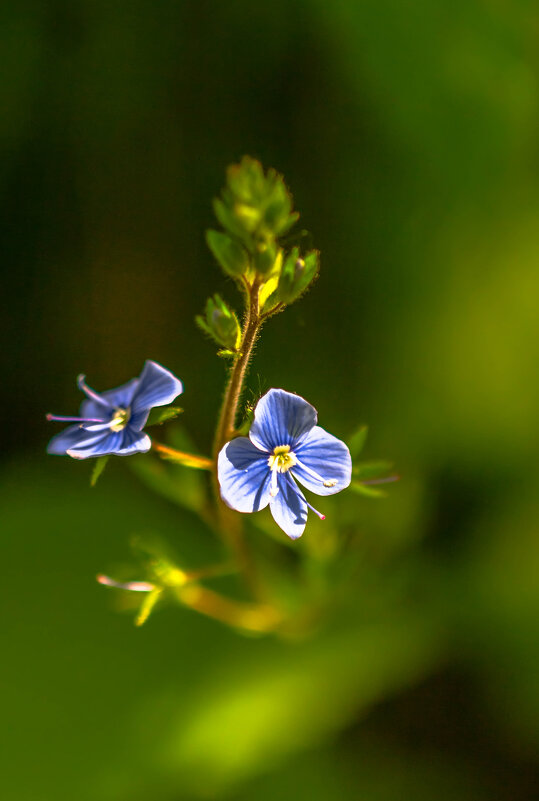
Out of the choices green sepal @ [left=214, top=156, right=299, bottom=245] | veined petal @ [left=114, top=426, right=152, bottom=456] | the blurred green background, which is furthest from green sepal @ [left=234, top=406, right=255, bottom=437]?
the blurred green background

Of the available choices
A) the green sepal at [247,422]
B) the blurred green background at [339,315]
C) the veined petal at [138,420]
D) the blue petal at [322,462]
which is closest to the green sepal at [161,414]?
the veined petal at [138,420]

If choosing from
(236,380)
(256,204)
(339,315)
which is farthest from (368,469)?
(339,315)

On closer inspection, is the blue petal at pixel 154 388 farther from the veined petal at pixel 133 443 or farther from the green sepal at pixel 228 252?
the green sepal at pixel 228 252

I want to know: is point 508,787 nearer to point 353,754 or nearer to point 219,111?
point 353,754

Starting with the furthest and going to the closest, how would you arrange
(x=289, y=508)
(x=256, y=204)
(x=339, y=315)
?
(x=339, y=315) < (x=289, y=508) < (x=256, y=204)

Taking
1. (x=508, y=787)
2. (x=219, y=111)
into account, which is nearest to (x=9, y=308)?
(x=219, y=111)

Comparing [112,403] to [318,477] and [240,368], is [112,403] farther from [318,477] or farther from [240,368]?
[318,477]
